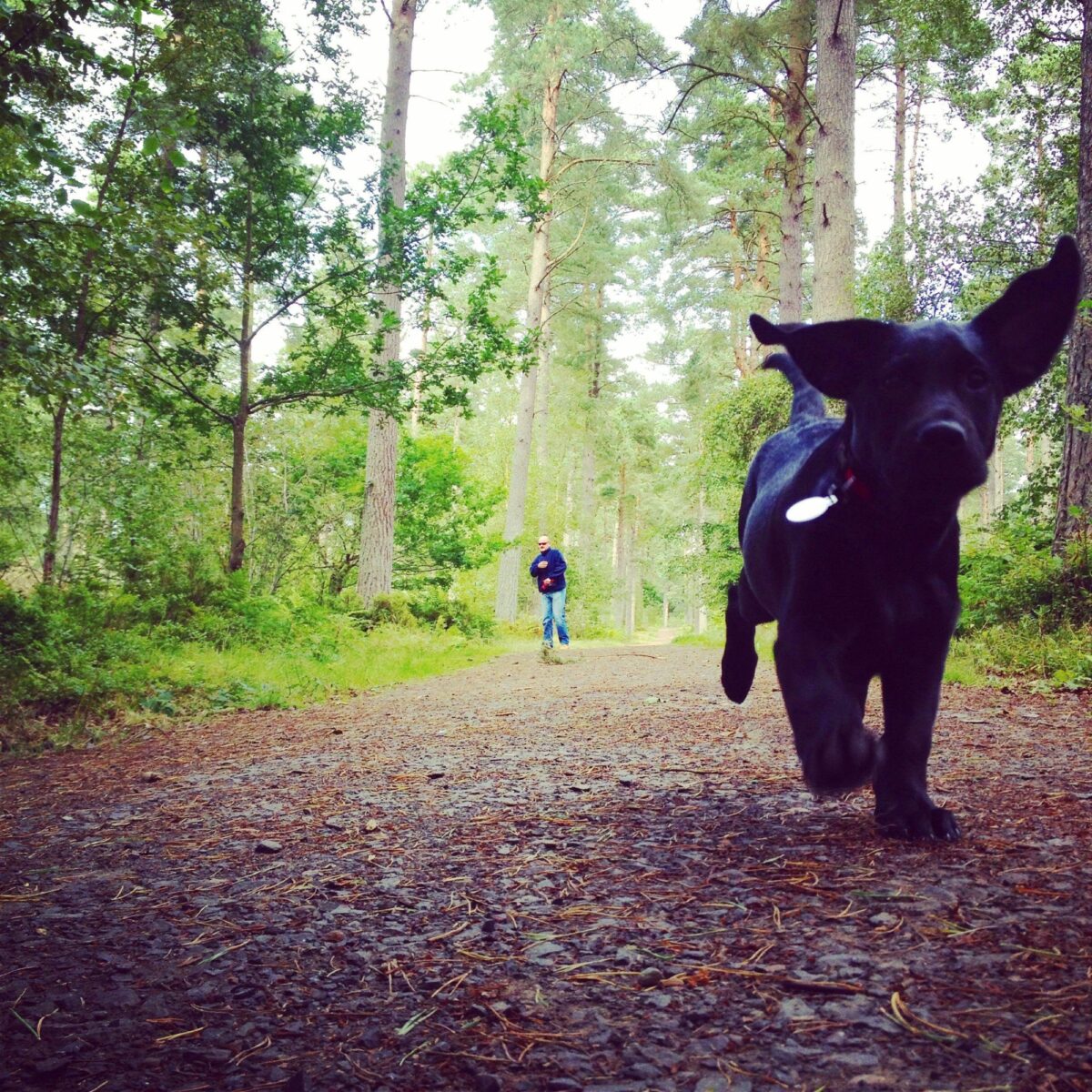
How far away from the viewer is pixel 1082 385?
25.2ft

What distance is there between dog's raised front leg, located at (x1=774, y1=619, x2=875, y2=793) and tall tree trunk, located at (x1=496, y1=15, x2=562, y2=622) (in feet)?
63.5

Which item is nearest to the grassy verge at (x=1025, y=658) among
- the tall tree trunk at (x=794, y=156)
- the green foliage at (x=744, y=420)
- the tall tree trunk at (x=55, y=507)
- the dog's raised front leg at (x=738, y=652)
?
the dog's raised front leg at (x=738, y=652)

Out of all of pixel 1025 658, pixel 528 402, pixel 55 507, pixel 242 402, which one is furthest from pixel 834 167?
pixel 528 402

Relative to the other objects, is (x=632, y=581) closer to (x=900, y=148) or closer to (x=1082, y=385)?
(x=900, y=148)

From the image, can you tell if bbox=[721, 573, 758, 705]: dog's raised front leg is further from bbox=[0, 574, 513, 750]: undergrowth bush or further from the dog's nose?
bbox=[0, 574, 513, 750]: undergrowth bush

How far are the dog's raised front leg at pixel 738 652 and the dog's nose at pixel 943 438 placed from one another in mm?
1872

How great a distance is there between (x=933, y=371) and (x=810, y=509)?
0.51 m

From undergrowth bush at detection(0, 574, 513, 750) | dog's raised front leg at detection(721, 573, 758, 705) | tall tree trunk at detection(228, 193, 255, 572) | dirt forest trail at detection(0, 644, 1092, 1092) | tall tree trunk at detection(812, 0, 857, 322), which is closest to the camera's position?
dirt forest trail at detection(0, 644, 1092, 1092)

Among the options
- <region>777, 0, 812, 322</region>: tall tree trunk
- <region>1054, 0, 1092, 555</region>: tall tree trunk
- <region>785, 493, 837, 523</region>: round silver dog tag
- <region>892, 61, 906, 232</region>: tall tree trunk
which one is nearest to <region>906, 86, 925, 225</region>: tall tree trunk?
<region>892, 61, 906, 232</region>: tall tree trunk

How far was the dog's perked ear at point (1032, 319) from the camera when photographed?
2.23 m

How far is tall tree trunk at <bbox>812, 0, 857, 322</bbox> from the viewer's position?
1088 cm

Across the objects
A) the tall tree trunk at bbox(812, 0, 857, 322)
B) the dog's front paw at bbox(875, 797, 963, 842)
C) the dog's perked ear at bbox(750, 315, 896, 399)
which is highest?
the tall tree trunk at bbox(812, 0, 857, 322)

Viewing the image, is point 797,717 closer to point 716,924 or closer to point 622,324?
point 716,924

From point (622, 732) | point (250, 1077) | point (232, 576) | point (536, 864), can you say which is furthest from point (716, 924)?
point (232, 576)
